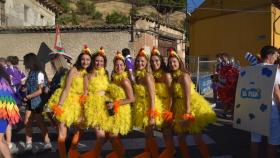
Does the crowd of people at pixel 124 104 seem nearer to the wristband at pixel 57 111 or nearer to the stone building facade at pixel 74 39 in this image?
the wristband at pixel 57 111

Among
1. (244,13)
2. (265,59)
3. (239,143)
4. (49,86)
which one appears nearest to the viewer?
(265,59)

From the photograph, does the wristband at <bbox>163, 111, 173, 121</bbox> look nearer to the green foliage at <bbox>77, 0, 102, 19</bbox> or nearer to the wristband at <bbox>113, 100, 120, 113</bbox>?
the wristband at <bbox>113, 100, 120, 113</bbox>

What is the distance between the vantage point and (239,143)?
8.26 m

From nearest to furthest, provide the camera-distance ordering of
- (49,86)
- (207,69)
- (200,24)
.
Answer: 1. (49,86)
2. (207,69)
3. (200,24)

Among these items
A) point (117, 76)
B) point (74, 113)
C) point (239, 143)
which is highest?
point (117, 76)

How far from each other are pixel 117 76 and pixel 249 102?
1952mm

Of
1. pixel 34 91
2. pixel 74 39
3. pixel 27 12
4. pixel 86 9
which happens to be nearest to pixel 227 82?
pixel 34 91

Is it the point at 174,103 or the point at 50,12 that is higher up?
the point at 50,12

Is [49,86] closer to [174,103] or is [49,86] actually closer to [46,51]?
[174,103]

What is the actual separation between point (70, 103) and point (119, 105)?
2.44ft

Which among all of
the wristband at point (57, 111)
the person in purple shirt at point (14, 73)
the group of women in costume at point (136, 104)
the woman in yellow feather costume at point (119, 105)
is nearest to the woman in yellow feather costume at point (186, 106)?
the group of women in costume at point (136, 104)

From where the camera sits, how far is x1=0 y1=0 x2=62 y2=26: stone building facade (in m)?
24.4

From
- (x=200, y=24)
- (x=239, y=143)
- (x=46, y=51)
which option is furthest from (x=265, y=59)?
(x=200, y=24)

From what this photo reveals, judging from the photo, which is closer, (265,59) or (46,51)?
(265,59)
